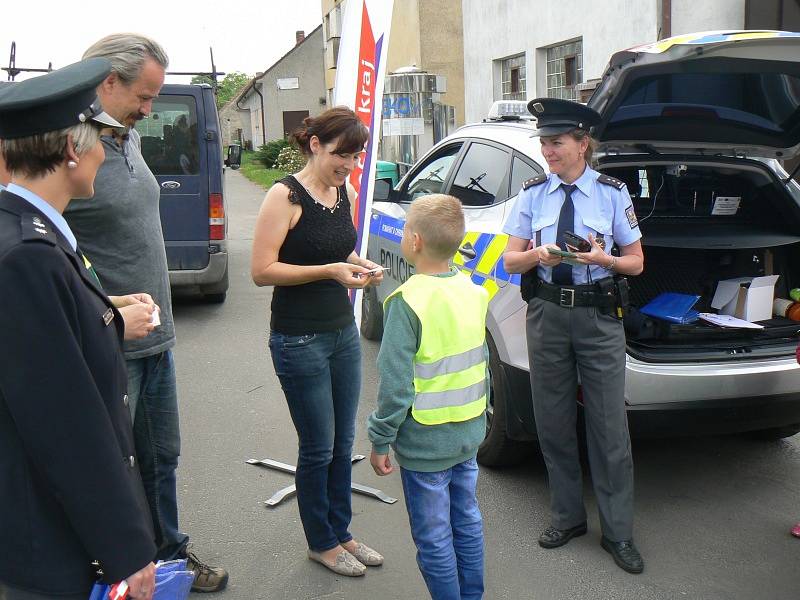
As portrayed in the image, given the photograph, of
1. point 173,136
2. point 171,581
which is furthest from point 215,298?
point 171,581

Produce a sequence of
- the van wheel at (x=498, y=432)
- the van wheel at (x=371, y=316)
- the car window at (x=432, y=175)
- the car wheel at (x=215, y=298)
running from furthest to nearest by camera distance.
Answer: the car wheel at (x=215, y=298), the van wheel at (x=371, y=316), the car window at (x=432, y=175), the van wheel at (x=498, y=432)

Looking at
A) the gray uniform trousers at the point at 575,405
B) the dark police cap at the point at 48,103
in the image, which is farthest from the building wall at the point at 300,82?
the dark police cap at the point at 48,103

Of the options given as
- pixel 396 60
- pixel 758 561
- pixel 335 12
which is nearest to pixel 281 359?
pixel 758 561

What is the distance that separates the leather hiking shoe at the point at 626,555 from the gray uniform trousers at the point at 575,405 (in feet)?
0.08

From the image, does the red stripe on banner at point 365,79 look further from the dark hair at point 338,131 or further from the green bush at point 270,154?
the green bush at point 270,154

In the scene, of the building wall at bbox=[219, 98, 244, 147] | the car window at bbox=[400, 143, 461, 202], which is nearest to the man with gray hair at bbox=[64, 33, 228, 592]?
the car window at bbox=[400, 143, 461, 202]

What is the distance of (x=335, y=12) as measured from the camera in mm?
34250

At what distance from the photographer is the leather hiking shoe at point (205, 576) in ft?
11.0

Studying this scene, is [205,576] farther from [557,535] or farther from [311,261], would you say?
[557,535]

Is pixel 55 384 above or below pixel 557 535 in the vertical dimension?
above

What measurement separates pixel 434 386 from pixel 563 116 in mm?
1437

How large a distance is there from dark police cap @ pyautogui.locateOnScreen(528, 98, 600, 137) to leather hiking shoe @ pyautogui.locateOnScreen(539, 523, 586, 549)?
69.0 inches

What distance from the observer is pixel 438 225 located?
266 cm

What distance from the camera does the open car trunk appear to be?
13.2 feet
